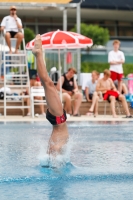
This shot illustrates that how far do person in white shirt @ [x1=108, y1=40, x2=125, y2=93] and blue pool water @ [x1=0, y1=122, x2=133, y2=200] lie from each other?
6.62 meters

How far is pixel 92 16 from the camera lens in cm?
5147

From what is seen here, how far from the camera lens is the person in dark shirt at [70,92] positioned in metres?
16.3

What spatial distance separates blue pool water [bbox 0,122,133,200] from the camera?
5.22 meters

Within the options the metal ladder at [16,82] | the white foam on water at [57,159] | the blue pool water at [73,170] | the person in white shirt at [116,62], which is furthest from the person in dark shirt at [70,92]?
the white foam on water at [57,159]

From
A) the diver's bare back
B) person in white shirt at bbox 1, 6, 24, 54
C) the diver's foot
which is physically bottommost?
the diver's bare back

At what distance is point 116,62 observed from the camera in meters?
17.3

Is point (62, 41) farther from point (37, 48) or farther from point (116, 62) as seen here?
point (37, 48)

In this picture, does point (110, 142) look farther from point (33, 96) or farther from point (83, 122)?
point (33, 96)

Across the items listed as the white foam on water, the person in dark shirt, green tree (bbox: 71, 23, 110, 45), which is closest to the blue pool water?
the white foam on water

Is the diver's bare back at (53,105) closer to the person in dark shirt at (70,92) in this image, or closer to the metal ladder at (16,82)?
the metal ladder at (16,82)

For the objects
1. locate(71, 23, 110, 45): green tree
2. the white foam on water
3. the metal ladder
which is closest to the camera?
the white foam on water

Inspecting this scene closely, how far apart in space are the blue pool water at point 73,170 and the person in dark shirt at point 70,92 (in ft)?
17.8

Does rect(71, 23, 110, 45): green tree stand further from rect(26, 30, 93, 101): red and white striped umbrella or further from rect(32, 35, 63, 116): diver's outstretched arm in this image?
rect(32, 35, 63, 116): diver's outstretched arm

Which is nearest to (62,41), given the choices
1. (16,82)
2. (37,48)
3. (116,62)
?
(116,62)
